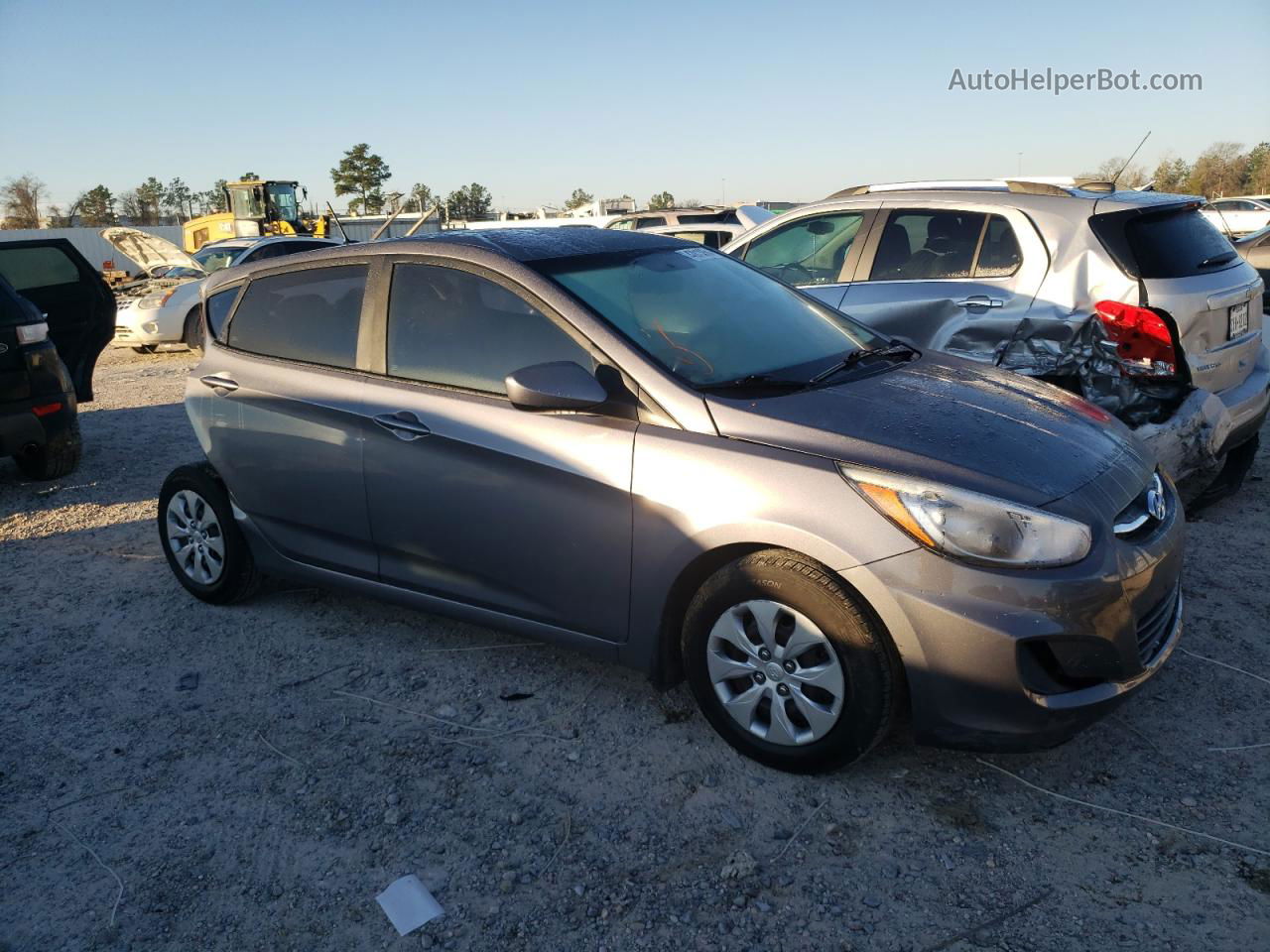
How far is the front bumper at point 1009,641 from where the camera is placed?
261 cm

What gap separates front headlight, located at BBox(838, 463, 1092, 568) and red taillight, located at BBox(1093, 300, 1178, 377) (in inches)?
91.4

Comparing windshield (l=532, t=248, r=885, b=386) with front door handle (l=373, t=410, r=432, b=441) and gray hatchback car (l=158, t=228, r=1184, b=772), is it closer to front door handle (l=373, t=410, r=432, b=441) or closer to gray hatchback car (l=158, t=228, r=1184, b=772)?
gray hatchback car (l=158, t=228, r=1184, b=772)

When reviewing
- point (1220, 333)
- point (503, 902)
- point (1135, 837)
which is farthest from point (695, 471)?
point (1220, 333)

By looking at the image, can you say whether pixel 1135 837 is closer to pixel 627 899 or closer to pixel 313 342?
pixel 627 899

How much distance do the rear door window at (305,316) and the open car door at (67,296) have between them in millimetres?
4265

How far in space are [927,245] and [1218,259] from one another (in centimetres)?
147

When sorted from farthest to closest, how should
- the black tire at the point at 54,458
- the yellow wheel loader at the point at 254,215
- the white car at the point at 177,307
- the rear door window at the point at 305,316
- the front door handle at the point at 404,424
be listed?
the yellow wheel loader at the point at 254,215 < the white car at the point at 177,307 < the black tire at the point at 54,458 < the rear door window at the point at 305,316 < the front door handle at the point at 404,424

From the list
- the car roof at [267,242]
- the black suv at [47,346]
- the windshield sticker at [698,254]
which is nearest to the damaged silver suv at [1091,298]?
the windshield sticker at [698,254]

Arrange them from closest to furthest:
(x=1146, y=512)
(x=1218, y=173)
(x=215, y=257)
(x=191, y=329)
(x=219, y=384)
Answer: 1. (x=1146, y=512)
2. (x=219, y=384)
3. (x=191, y=329)
4. (x=215, y=257)
5. (x=1218, y=173)

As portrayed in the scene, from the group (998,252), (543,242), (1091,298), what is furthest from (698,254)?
(1091,298)

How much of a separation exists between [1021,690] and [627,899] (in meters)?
1.21

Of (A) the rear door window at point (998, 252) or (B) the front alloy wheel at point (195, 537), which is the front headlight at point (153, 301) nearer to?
(B) the front alloy wheel at point (195, 537)

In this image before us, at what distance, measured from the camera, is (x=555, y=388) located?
123 inches

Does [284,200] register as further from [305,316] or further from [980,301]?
[980,301]
